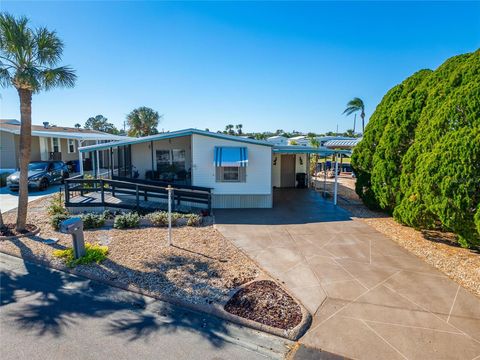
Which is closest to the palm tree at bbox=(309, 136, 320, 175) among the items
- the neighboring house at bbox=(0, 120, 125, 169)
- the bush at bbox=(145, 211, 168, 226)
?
the bush at bbox=(145, 211, 168, 226)

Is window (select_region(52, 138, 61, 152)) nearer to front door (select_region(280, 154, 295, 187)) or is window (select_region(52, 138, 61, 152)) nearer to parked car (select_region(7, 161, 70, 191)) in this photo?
parked car (select_region(7, 161, 70, 191))

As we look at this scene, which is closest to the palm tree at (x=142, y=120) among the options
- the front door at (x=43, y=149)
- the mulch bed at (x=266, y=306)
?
the front door at (x=43, y=149)

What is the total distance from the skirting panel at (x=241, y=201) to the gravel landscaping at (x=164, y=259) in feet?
10.0

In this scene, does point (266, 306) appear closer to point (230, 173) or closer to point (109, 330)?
point (109, 330)

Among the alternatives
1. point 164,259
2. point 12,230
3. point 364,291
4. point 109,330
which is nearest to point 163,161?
point 12,230

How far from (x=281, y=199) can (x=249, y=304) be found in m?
10.2

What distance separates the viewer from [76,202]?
474 inches

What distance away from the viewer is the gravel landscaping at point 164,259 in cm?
621

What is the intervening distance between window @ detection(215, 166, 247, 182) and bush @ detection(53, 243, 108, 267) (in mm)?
6179

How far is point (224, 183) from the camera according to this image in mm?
13305

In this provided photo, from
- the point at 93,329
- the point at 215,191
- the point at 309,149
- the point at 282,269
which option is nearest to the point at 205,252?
the point at 282,269

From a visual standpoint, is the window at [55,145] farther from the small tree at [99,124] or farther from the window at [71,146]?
the small tree at [99,124]

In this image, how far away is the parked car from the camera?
1653 centimetres

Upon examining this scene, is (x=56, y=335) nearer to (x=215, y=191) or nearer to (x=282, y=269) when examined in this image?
(x=282, y=269)
